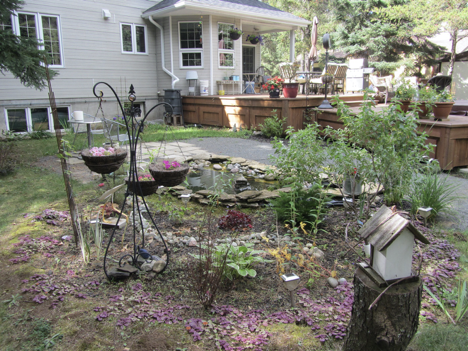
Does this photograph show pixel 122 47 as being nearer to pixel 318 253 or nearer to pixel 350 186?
pixel 350 186

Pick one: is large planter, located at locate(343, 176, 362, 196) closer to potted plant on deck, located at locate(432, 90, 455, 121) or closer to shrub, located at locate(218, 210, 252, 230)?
shrub, located at locate(218, 210, 252, 230)

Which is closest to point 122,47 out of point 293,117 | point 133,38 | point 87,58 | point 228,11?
point 133,38

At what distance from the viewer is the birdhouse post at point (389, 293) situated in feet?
5.24

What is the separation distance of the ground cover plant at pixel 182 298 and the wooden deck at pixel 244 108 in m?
5.63

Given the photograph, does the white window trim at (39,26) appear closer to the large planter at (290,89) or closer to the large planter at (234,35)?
the large planter at (234,35)

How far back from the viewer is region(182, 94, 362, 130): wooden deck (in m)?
8.84

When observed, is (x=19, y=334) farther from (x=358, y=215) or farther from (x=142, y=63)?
(x=142, y=63)

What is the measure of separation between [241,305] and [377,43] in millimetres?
20307

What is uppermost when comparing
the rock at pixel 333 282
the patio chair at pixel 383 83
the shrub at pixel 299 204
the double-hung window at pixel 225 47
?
the double-hung window at pixel 225 47

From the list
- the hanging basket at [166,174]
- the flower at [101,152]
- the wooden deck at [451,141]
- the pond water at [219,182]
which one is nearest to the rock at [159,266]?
the hanging basket at [166,174]

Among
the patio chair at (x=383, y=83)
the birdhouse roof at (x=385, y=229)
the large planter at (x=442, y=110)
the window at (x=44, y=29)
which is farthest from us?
the patio chair at (x=383, y=83)

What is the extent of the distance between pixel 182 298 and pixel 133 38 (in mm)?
10622

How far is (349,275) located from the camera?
107 inches

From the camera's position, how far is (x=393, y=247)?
160 cm
